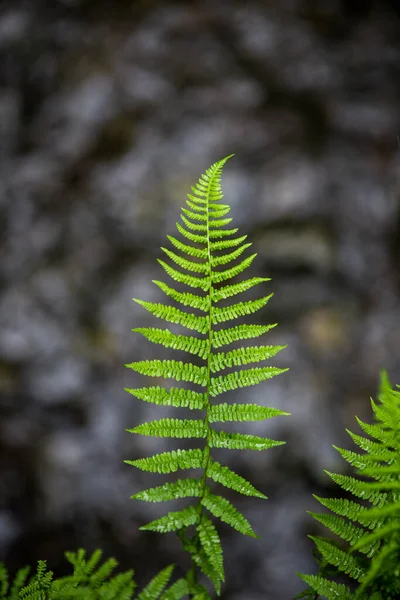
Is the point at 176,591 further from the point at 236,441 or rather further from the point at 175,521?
the point at 236,441

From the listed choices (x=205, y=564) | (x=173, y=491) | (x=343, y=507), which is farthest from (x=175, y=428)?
(x=343, y=507)

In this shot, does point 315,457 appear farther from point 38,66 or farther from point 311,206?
point 38,66

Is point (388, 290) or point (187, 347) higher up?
point (388, 290)

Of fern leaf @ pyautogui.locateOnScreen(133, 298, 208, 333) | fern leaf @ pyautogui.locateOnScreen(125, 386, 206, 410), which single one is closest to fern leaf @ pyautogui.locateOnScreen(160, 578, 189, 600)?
fern leaf @ pyautogui.locateOnScreen(125, 386, 206, 410)

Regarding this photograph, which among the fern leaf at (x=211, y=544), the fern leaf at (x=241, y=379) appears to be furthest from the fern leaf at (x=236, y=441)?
the fern leaf at (x=211, y=544)

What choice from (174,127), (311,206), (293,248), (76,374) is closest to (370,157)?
(311,206)

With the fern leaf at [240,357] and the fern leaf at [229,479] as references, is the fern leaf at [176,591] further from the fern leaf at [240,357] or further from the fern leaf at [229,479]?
the fern leaf at [240,357]

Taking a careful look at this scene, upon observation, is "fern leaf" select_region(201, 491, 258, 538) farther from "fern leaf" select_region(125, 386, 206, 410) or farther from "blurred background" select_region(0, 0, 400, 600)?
"blurred background" select_region(0, 0, 400, 600)
